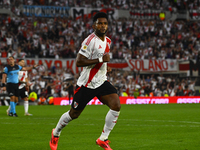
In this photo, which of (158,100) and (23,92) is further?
(158,100)

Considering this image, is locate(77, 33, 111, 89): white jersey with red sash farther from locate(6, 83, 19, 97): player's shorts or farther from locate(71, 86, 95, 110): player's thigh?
locate(6, 83, 19, 97): player's shorts

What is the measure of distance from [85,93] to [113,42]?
3102 centimetres

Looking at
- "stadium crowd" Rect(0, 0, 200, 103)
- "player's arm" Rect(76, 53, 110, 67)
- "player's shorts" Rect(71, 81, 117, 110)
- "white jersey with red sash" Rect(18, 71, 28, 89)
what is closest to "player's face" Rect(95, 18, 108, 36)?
"player's arm" Rect(76, 53, 110, 67)

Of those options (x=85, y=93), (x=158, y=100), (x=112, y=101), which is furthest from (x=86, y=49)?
(x=158, y=100)

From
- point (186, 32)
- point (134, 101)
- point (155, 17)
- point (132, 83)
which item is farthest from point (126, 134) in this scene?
point (155, 17)

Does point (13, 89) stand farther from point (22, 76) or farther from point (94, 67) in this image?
point (94, 67)

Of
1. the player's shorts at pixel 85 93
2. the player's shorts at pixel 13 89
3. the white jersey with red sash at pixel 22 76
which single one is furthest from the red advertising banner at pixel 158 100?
the player's shorts at pixel 85 93

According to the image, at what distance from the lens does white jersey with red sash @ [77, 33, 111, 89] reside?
271 inches

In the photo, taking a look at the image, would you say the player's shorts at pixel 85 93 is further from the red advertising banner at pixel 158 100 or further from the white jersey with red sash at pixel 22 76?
the red advertising banner at pixel 158 100

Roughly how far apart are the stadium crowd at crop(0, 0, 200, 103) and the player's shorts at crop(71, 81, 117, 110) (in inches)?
858

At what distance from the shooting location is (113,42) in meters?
37.8

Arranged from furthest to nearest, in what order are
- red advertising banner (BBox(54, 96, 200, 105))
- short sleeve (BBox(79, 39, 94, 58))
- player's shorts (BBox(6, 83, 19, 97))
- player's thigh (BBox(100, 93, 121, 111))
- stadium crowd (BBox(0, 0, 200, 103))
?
stadium crowd (BBox(0, 0, 200, 103)) < red advertising banner (BBox(54, 96, 200, 105)) < player's shorts (BBox(6, 83, 19, 97)) < player's thigh (BBox(100, 93, 121, 111)) < short sleeve (BBox(79, 39, 94, 58))

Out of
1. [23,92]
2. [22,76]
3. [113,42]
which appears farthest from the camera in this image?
[113,42]

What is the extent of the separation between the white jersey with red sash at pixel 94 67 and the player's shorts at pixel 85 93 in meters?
0.07
